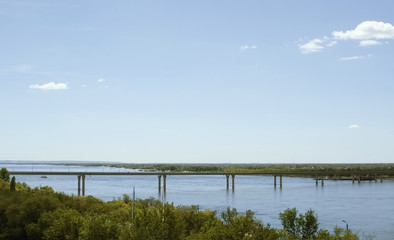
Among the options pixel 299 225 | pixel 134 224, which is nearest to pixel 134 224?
pixel 134 224

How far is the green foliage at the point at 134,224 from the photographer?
3192 cm

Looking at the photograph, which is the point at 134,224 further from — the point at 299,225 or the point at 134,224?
the point at 299,225

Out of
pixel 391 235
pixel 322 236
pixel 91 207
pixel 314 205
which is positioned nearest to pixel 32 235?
pixel 91 207

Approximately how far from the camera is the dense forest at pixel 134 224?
31.9m

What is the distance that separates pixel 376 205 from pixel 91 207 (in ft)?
216

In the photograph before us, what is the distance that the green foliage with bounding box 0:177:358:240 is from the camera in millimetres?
31922

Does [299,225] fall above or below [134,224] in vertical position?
below

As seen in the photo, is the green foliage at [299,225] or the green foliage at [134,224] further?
the green foliage at [299,225]

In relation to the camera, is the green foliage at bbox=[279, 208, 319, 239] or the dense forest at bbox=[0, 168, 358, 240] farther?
the green foliage at bbox=[279, 208, 319, 239]

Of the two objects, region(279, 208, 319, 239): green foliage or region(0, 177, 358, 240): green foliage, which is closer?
region(0, 177, 358, 240): green foliage

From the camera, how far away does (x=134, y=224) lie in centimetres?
3234

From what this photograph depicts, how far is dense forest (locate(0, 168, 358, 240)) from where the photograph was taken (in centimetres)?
3194

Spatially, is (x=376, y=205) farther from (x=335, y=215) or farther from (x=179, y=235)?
(x=179, y=235)

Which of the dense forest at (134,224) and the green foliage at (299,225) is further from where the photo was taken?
the green foliage at (299,225)
